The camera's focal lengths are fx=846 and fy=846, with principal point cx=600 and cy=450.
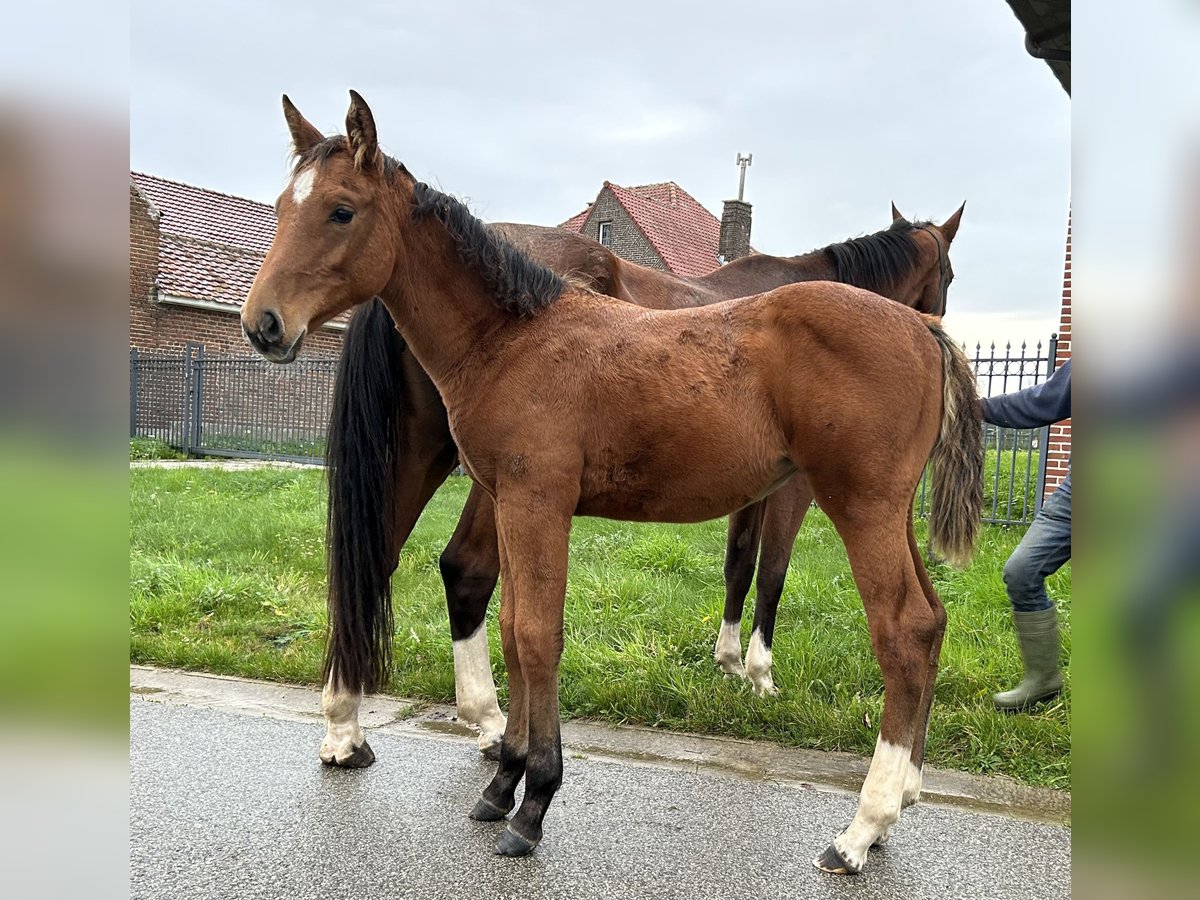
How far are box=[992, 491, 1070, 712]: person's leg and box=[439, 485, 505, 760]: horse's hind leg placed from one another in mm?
2175

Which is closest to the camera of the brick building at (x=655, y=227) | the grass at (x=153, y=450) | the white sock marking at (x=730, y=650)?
the white sock marking at (x=730, y=650)

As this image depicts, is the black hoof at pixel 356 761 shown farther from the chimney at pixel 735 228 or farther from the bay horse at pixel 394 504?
the chimney at pixel 735 228

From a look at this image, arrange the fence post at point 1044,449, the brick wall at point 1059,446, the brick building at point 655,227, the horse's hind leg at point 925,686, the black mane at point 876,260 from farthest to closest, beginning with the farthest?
1. the brick building at point 655,227
2. the fence post at point 1044,449
3. the brick wall at point 1059,446
4. the black mane at point 876,260
5. the horse's hind leg at point 925,686

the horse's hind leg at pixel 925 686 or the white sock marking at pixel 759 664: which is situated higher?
the horse's hind leg at pixel 925 686

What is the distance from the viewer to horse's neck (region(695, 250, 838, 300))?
14.5ft

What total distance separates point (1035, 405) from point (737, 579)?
170cm

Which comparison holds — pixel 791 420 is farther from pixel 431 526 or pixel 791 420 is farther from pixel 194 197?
pixel 194 197

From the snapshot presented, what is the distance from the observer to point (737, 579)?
4414 mm

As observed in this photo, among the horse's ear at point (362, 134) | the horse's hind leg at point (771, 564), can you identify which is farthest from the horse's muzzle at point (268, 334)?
the horse's hind leg at point (771, 564)

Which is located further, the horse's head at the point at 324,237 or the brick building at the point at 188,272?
the brick building at the point at 188,272

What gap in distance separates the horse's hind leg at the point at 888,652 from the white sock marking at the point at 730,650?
1745 millimetres

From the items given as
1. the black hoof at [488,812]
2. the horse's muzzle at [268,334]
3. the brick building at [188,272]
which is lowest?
the black hoof at [488,812]

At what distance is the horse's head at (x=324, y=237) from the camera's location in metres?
2.41

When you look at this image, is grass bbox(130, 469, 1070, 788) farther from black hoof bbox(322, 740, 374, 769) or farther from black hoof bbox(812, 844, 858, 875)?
black hoof bbox(812, 844, 858, 875)
